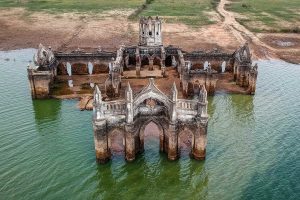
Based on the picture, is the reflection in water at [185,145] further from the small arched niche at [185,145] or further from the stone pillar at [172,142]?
the stone pillar at [172,142]

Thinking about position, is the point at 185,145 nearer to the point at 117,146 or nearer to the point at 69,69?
the point at 117,146

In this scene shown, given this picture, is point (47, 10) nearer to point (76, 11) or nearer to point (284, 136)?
point (76, 11)

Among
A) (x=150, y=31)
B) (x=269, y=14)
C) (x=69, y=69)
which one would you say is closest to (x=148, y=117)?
(x=150, y=31)

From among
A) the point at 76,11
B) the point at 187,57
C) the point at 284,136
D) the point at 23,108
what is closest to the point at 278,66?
the point at 187,57

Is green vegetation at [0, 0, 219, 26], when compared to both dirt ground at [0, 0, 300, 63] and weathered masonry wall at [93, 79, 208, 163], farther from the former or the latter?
weathered masonry wall at [93, 79, 208, 163]

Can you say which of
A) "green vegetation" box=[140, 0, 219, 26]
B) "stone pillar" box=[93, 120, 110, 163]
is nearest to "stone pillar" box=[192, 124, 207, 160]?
"stone pillar" box=[93, 120, 110, 163]

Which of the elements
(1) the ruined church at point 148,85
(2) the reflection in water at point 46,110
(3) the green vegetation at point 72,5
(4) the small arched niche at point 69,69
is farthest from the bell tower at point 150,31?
(3) the green vegetation at point 72,5

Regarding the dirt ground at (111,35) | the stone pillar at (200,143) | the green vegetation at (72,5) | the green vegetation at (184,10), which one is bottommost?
the stone pillar at (200,143)
